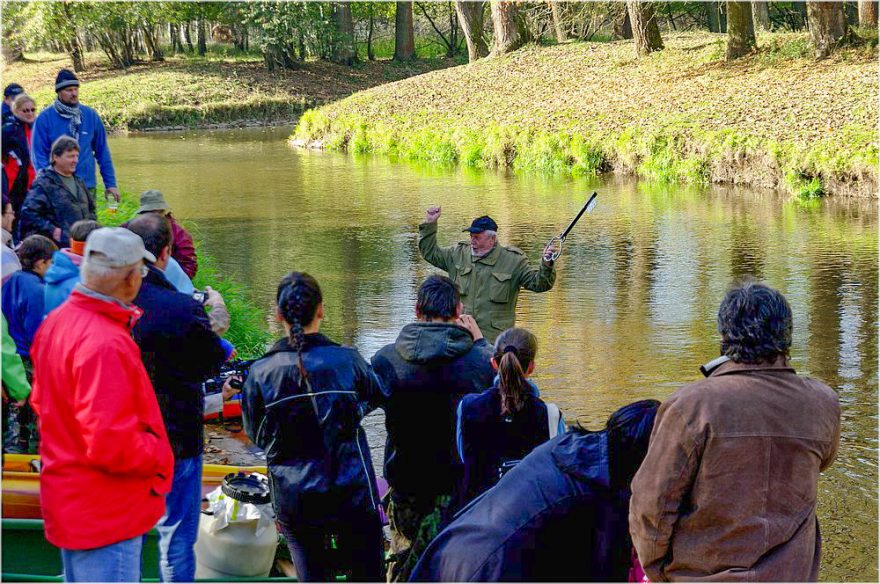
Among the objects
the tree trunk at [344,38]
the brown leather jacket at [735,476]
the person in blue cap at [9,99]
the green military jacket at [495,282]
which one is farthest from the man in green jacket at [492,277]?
the tree trunk at [344,38]

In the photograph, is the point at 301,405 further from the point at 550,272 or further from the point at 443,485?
the point at 550,272

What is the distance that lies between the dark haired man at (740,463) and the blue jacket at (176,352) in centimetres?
193

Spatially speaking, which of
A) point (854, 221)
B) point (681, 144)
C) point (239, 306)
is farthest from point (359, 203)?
point (239, 306)

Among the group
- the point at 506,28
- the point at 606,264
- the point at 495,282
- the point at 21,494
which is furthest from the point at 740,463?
the point at 506,28

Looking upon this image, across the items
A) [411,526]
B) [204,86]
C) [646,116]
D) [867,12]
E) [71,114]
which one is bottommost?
[411,526]

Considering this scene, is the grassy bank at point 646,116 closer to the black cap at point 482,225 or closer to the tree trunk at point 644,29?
the tree trunk at point 644,29

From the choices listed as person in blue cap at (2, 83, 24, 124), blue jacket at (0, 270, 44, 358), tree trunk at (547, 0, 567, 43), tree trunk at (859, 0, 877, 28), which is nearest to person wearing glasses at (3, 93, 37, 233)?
person in blue cap at (2, 83, 24, 124)

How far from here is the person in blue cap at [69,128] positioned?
9.05 meters

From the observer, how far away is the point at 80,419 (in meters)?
3.44

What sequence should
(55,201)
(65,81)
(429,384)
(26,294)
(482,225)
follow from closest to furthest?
(429,384) → (26,294) → (482,225) → (55,201) → (65,81)

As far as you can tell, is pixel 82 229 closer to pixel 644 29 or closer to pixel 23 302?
pixel 23 302

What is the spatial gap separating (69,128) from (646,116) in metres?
16.4

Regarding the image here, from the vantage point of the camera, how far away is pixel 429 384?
4.65 metres

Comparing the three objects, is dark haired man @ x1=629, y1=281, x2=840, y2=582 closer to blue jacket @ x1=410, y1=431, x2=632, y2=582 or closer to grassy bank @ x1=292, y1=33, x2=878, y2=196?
blue jacket @ x1=410, y1=431, x2=632, y2=582
